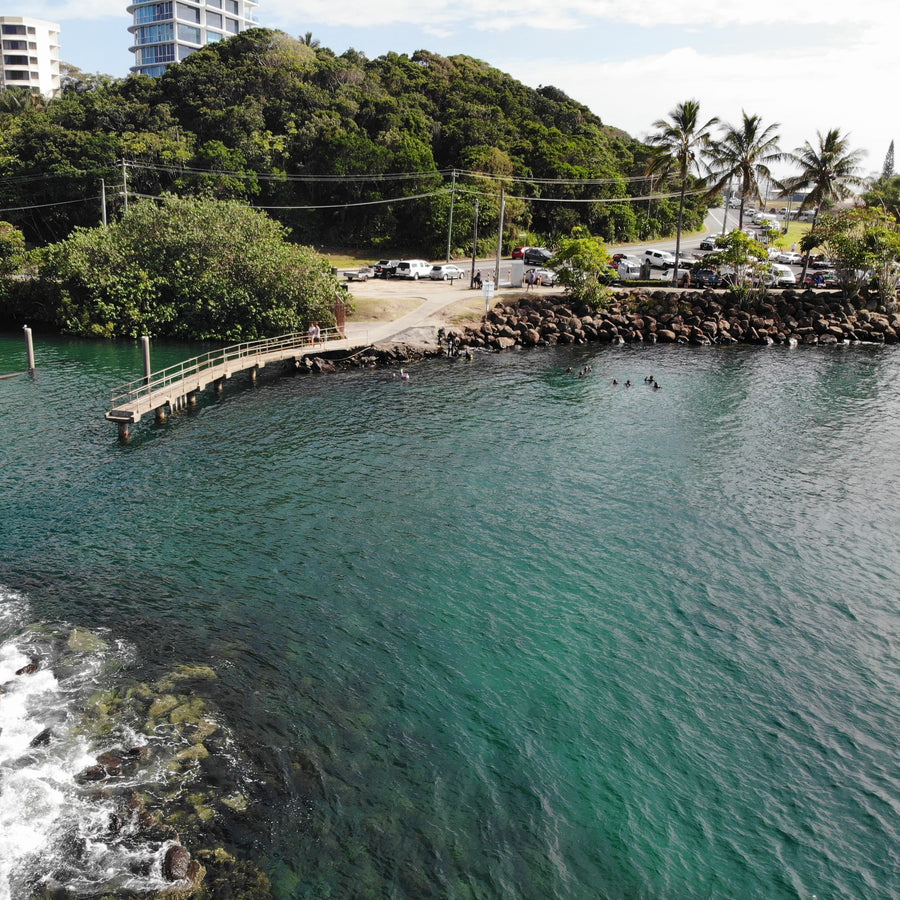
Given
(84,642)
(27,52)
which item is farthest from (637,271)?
(27,52)

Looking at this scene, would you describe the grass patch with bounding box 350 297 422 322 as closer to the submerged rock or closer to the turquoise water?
the turquoise water

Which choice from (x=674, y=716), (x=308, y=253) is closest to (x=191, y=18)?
(x=308, y=253)

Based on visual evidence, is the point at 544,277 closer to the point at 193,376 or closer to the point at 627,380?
the point at 627,380

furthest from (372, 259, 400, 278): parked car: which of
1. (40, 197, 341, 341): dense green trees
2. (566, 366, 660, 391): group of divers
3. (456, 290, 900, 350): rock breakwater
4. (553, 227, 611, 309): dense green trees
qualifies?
(566, 366, 660, 391): group of divers

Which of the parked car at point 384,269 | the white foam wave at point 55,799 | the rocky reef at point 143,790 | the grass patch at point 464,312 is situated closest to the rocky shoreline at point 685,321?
the grass patch at point 464,312

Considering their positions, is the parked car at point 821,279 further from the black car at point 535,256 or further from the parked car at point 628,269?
the black car at point 535,256
